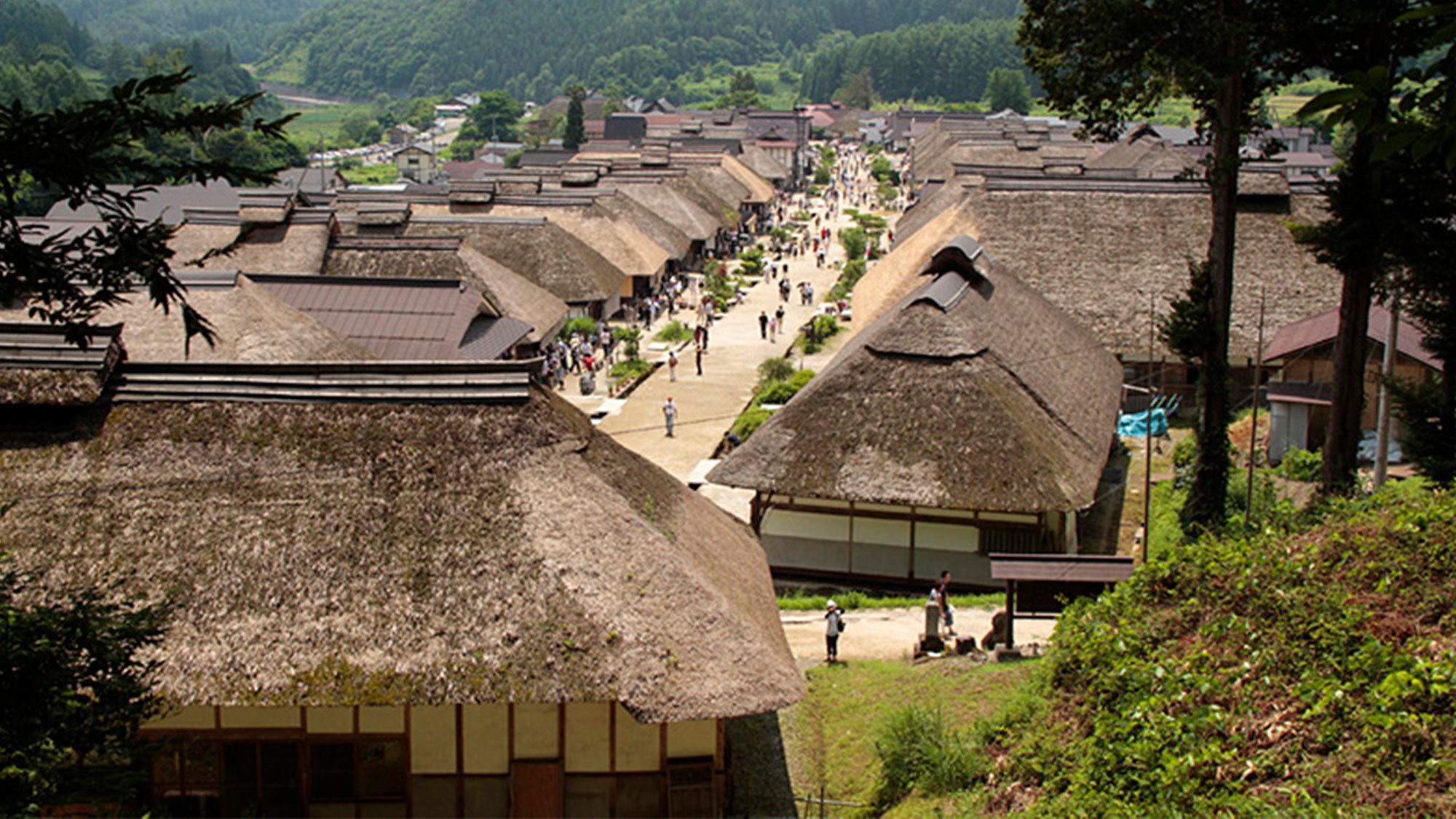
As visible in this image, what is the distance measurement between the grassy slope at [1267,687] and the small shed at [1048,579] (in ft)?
10.9

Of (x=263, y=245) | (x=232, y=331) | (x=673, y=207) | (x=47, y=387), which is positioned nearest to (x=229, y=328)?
(x=232, y=331)

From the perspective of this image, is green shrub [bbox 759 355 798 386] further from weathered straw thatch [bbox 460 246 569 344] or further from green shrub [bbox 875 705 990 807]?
green shrub [bbox 875 705 990 807]

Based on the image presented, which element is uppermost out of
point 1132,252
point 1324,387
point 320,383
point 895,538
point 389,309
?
point 1132,252

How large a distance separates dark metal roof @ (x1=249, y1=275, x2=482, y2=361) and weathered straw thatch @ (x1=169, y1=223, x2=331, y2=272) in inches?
172

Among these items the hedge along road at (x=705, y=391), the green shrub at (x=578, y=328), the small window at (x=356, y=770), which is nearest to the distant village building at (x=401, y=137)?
the hedge along road at (x=705, y=391)

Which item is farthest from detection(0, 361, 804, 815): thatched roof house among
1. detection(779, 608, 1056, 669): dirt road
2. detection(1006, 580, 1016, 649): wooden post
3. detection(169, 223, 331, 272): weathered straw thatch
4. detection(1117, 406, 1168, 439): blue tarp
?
detection(169, 223, 331, 272): weathered straw thatch

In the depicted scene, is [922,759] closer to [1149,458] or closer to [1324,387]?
[1149,458]

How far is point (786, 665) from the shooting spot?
1401 cm

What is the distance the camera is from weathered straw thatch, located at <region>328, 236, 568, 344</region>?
1567 inches

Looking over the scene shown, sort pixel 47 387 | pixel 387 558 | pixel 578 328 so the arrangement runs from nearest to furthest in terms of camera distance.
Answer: pixel 387 558, pixel 47 387, pixel 578 328

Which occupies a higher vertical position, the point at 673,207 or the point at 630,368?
the point at 673,207

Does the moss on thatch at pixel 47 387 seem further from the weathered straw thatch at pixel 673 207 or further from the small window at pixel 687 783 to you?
the weathered straw thatch at pixel 673 207

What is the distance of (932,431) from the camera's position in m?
23.4

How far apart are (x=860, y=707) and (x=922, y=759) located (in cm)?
384
